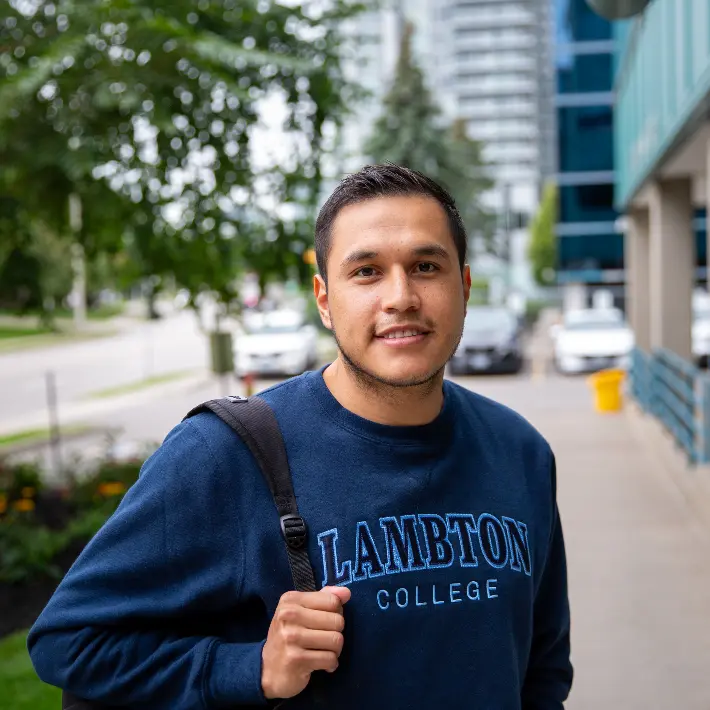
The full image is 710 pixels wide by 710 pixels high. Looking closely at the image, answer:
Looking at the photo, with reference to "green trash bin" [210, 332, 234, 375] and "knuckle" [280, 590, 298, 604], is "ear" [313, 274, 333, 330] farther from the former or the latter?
"green trash bin" [210, 332, 234, 375]

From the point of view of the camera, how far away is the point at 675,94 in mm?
9602

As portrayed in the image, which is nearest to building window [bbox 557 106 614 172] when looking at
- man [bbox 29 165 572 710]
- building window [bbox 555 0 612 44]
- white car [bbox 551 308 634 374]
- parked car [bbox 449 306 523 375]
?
building window [bbox 555 0 612 44]

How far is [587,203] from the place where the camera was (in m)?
47.6

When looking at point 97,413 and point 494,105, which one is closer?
point 97,413

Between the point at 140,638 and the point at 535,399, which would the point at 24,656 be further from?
the point at 535,399

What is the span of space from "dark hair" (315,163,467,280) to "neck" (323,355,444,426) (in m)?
0.20

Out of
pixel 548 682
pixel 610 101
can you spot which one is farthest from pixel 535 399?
pixel 610 101

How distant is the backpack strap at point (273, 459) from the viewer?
1604mm

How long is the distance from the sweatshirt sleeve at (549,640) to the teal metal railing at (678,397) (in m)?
7.35

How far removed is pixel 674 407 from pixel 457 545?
1026 cm

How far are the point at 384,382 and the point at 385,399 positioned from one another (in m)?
0.04

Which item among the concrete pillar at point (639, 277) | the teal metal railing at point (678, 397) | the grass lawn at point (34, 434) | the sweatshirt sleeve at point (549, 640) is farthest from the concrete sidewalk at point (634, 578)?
the grass lawn at point (34, 434)

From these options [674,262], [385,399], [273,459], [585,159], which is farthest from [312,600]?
[585,159]

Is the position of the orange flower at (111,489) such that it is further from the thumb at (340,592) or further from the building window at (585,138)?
the building window at (585,138)
